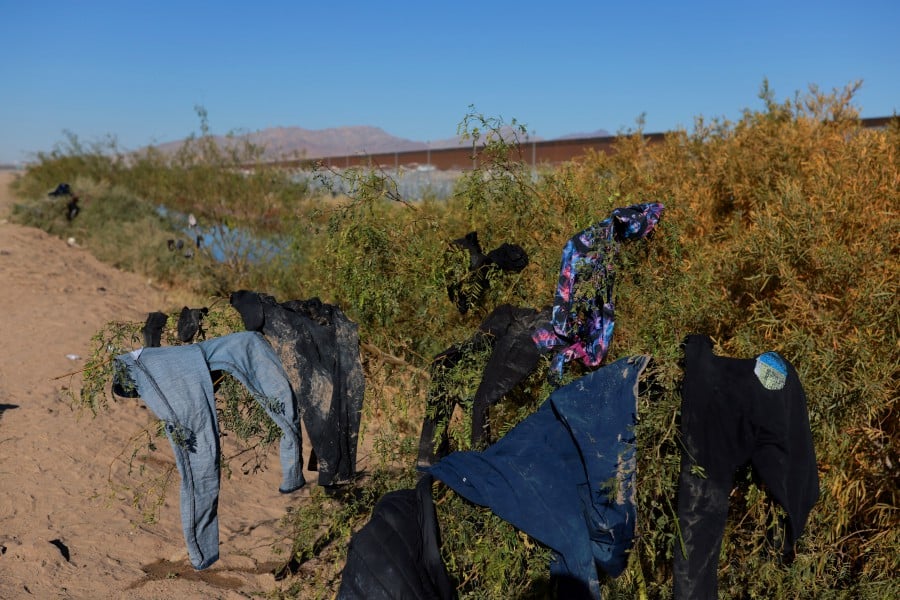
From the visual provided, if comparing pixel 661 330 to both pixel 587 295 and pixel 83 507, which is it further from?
pixel 83 507

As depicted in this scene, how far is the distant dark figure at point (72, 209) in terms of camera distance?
1450 cm

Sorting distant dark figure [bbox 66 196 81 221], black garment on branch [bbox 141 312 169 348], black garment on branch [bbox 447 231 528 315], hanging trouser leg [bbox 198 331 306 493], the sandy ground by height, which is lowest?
the sandy ground

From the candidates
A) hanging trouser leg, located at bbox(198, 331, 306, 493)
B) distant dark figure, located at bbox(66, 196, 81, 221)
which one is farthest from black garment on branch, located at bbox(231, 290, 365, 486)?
distant dark figure, located at bbox(66, 196, 81, 221)

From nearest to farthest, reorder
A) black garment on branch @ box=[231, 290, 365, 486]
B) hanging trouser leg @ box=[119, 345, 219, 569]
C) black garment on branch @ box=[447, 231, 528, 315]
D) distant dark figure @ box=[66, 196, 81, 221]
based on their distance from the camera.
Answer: hanging trouser leg @ box=[119, 345, 219, 569]
black garment on branch @ box=[231, 290, 365, 486]
black garment on branch @ box=[447, 231, 528, 315]
distant dark figure @ box=[66, 196, 81, 221]

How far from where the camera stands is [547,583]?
2752 mm

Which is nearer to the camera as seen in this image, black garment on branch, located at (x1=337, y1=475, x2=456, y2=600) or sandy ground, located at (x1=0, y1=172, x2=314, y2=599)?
black garment on branch, located at (x1=337, y1=475, x2=456, y2=600)

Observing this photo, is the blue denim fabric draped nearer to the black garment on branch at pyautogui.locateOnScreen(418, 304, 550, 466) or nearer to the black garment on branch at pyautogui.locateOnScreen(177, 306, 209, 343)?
the black garment on branch at pyautogui.locateOnScreen(418, 304, 550, 466)

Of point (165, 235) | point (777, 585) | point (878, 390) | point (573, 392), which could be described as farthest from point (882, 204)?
point (165, 235)

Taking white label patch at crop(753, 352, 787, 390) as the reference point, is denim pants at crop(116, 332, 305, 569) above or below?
below

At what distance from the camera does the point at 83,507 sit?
5.33 meters

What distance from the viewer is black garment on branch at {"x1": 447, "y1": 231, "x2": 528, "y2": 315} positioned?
320 cm

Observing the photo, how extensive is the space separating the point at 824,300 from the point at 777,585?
112 cm

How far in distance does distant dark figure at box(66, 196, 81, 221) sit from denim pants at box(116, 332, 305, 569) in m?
13.0

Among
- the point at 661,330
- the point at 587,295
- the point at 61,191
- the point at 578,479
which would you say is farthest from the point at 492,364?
the point at 61,191
